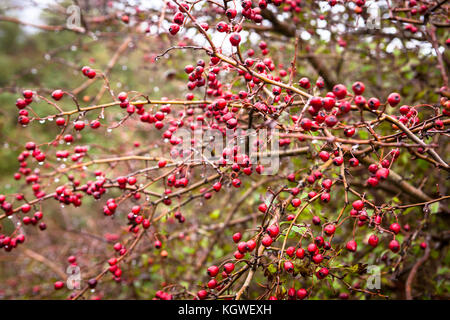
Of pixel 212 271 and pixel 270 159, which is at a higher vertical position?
pixel 270 159

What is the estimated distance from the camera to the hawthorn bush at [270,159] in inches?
54.6

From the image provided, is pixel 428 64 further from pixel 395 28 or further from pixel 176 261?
pixel 176 261

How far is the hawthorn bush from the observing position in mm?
1387

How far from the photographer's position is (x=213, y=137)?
2.06 m

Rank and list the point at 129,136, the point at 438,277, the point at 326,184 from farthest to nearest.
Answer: the point at 129,136, the point at 438,277, the point at 326,184

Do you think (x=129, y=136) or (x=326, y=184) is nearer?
(x=326, y=184)

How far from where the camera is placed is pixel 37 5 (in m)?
3.33

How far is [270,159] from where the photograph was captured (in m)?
1.94

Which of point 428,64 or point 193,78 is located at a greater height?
point 193,78

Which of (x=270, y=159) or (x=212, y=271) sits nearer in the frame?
(x=212, y=271)

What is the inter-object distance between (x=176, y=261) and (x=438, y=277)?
2208 millimetres

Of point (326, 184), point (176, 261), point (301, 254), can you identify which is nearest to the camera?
point (301, 254)

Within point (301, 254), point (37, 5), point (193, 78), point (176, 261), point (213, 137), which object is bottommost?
point (176, 261)
